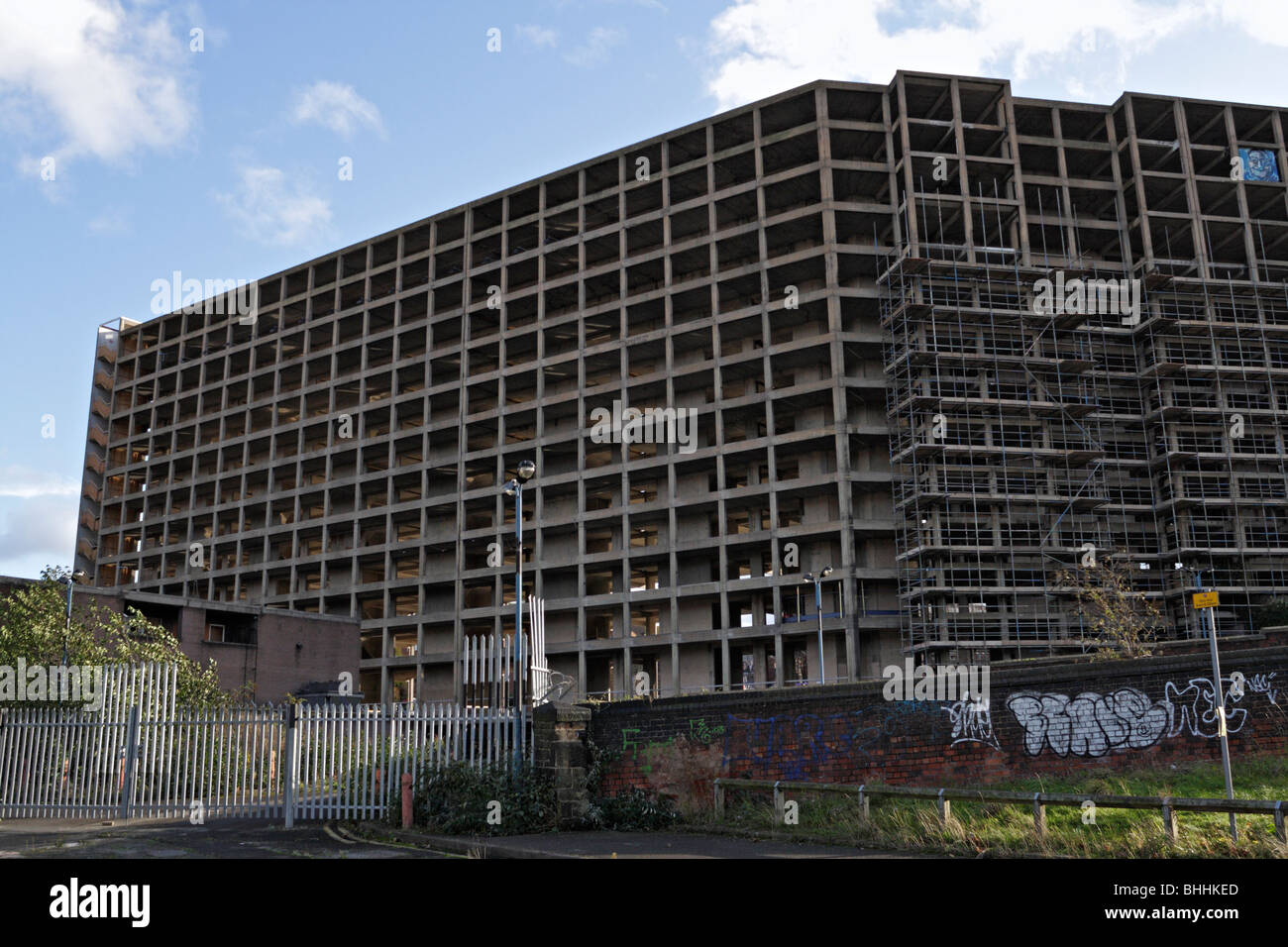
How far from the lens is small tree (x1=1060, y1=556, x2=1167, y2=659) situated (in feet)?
116

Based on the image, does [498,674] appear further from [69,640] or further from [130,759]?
[69,640]

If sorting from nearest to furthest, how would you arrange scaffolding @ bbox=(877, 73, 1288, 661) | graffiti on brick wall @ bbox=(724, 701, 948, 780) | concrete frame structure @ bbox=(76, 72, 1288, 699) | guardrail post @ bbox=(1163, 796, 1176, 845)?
1. guardrail post @ bbox=(1163, 796, 1176, 845)
2. graffiti on brick wall @ bbox=(724, 701, 948, 780)
3. scaffolding @ bbox=(877, 73, 1288, 661)
4. concrete frame structure @ bbox=(76, 72, 1288, 699)

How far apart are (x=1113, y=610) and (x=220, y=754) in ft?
105

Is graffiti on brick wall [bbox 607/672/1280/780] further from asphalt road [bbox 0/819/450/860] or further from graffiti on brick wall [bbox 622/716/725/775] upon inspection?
asphalt road [bbox 0/819/450/860]

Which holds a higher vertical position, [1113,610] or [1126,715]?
[1113,610]

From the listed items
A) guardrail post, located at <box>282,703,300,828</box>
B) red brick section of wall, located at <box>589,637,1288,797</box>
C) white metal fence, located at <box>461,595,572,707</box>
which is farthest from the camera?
white metal fence, located at <box>461,595,572,707</box>

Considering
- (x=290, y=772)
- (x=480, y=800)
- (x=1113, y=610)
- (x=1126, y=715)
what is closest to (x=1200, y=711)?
(x=1126, y=715)

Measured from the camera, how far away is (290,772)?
1902cm

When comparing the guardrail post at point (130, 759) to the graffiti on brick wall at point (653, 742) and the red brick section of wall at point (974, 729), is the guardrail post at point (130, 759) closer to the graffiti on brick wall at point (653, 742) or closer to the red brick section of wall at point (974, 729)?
the red brick section of wall at point (974, 729)

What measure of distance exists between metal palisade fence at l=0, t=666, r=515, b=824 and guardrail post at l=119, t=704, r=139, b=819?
0.02m

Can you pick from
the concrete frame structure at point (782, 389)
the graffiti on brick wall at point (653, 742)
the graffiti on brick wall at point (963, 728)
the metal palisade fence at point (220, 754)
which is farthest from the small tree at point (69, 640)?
the concrete frame structure at point (782, 389)

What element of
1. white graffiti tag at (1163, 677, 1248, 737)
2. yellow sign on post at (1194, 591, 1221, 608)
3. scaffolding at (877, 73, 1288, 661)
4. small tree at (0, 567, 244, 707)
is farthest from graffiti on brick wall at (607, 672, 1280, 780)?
scaffolding at (877, 73, 1288, 661)

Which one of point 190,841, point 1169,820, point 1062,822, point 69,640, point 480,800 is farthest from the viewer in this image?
point 69,640
